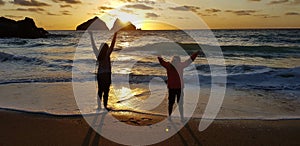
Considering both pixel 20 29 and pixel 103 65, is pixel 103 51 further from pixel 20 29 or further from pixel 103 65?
pixel 20 29

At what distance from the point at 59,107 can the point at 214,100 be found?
4378 millimetres

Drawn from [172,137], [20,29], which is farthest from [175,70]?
[20,29]

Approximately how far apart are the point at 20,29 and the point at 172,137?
66487 millimetres

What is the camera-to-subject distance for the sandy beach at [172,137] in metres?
5.23

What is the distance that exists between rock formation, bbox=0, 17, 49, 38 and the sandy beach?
6040 centimetres

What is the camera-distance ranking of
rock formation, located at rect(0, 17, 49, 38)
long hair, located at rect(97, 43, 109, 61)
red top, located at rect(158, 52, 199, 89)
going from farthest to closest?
rock formation, located at rect(0, 17, 49, 38)
long hair, located at rect(97, 43, 109, 61)
red top, located at rect(158, 52, 199, 89)

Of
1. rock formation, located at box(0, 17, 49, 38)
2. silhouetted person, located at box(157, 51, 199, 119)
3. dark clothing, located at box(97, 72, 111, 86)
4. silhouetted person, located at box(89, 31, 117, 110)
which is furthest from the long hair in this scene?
rock formation, located at box(0, 17, 49, 38)

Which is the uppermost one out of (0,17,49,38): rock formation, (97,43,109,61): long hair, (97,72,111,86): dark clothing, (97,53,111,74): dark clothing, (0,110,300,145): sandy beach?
(97,43,109,61): long hair

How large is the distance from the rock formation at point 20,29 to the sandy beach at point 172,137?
6040cm

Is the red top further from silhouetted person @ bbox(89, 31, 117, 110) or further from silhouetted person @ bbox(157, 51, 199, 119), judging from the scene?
silhouetted person @ bbox(89, 31, 117, 110)

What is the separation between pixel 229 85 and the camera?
11.9m

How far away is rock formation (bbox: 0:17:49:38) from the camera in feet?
207

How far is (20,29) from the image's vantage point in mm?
64562

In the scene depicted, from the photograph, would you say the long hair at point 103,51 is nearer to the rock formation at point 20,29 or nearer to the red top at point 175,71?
the red top at point 175,71
